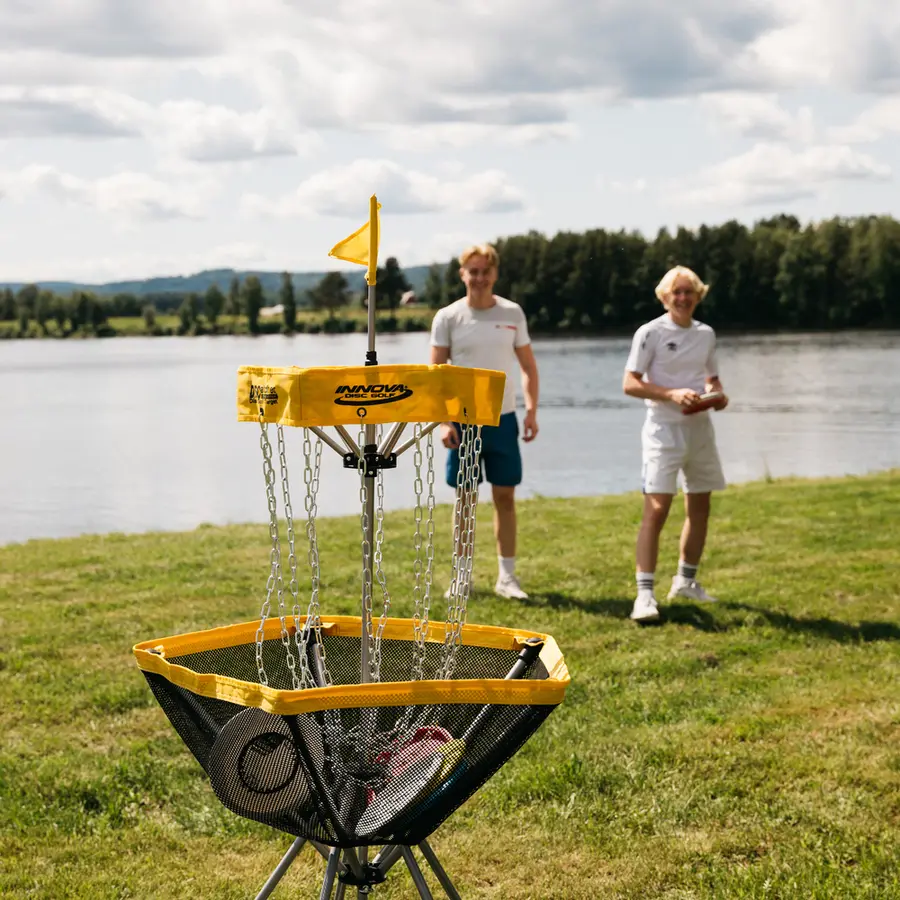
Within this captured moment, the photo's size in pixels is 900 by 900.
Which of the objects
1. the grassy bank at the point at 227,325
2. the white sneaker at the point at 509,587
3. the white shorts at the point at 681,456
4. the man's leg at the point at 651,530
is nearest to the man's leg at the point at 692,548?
the white shorts at the point at 681,456

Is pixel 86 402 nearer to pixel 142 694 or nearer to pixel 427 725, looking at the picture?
pixel 142 694

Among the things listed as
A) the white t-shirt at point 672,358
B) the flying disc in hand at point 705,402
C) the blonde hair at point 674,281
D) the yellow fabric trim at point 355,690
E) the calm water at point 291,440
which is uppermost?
the blonde hair at point 674,281

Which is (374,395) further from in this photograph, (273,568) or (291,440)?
(291,440)

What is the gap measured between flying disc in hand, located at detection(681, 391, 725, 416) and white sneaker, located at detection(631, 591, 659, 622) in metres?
1.01

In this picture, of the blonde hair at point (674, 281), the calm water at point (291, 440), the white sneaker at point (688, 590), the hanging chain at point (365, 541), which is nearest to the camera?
the hanging chain at point (365, 541)

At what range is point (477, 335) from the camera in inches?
258

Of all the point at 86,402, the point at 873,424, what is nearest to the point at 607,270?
the point at 86,402

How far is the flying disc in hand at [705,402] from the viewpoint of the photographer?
246 inches

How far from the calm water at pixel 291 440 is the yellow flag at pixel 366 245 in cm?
1113

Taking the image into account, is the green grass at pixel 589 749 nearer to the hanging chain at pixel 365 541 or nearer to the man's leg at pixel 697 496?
the man's leg at pixel 697 496

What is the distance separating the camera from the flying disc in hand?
20.5 feet

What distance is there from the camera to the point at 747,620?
6.32 metres

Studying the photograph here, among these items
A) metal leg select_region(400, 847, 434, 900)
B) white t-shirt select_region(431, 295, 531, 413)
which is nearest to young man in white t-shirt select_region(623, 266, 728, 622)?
white t-shirt select_region(431, 295, 531, 413)

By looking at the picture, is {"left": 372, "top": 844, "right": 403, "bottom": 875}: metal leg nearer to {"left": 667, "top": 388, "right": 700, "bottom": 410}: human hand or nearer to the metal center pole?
the metal center pole
